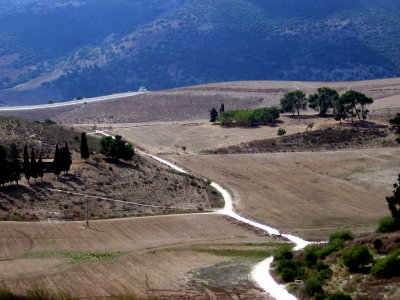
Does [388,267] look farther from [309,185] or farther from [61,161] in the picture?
[309,185]

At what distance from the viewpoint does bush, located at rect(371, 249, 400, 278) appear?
24.9 m

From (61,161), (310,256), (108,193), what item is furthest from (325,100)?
(310,256)

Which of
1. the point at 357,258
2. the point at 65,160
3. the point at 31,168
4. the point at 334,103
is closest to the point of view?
the point at 357,258

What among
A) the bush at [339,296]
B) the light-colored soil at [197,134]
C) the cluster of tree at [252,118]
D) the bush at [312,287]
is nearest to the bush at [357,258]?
the bush at [312,287]

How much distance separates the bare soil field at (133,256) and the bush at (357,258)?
151 inches

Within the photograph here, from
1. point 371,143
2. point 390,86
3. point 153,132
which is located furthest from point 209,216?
point 390,86

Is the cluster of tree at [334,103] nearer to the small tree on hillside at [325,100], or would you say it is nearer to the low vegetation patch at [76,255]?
the small tree on hillside at [325,100]

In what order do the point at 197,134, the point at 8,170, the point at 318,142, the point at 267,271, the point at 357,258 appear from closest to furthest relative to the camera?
the point at 357,258 < the point at 267,271 < the point at 8,170 < the point at 318,142 < the point at 197,134

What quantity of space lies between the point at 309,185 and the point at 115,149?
64.3ft

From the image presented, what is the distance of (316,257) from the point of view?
3061cm

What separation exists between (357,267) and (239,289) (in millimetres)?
5180

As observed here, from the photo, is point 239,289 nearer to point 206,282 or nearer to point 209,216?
point 206,282

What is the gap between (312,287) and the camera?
1016 inches

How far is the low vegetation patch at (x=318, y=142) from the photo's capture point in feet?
269
